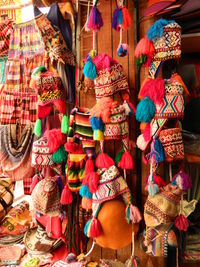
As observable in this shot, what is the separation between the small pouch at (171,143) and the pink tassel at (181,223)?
0.20 m

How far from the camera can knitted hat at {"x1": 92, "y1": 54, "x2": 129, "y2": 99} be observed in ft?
3.47

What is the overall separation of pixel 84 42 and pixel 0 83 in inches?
26.7

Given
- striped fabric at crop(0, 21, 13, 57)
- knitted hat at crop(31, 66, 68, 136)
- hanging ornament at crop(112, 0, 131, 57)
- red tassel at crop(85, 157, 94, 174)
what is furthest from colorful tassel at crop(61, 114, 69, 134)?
striped fabric at crop(0, 21, 13, 57)

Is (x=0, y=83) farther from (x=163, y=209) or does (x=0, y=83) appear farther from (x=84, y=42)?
(x=163, y=209)

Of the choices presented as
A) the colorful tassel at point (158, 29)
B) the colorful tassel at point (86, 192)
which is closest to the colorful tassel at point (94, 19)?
the colorful tassel at point (158, 29)

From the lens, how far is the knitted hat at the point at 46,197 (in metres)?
1.23

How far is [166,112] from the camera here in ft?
3.09

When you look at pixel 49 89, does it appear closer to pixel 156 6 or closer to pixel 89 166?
pixel 89 166

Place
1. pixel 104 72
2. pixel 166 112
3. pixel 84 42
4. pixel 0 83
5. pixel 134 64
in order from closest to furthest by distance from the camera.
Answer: pixel 166 112 → pixel 104 72 → pixel 134 64 → pixel 84 42 → pixel 0 83

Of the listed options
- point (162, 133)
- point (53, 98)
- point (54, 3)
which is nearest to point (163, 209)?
point (162, 133)

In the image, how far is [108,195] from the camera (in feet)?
3.35

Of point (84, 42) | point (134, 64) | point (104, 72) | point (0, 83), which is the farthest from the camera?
point (0, 83)

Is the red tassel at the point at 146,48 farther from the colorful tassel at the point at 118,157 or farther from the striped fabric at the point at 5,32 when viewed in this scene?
the striped fabric at the point at 5,32

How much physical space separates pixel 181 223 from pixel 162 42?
60cm
